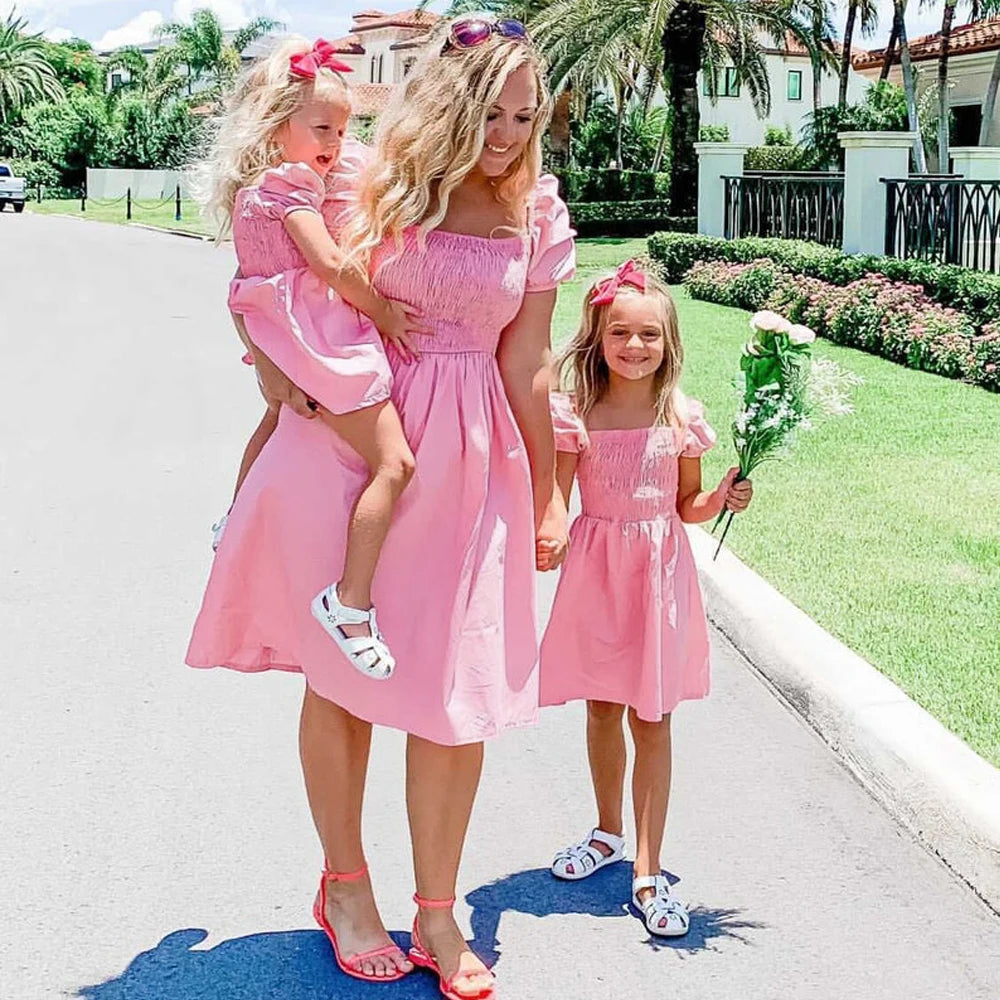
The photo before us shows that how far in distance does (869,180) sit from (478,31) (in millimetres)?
14551

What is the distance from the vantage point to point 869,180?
A: 55.5 ft

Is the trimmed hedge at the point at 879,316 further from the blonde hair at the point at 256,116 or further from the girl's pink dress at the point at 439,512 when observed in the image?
the blonde hair at the point at 256,116

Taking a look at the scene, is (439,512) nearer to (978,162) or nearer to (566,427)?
(566,427)

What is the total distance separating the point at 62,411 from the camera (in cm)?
1181

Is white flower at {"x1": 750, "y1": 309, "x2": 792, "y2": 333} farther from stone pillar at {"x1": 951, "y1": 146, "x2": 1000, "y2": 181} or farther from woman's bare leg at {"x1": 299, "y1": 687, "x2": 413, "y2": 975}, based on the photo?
stone pillar at {"x1": 951, "y1": 146, "x2": 1000, "y2": 181}

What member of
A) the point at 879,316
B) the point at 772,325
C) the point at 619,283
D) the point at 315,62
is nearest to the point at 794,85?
the point at 879,316

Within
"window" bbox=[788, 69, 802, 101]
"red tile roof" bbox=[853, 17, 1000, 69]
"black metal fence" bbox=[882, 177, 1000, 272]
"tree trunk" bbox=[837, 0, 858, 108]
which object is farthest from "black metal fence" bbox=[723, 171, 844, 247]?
"window" bbox=[788, 69, 802, 101]

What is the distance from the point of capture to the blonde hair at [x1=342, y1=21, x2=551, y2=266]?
315cm

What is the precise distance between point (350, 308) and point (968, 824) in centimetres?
211

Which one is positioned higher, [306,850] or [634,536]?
[634,536]

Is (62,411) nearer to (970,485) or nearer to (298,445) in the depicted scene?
(970,485)

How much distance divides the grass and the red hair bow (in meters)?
40.6

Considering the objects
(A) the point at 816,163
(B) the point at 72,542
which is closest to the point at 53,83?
(A) the point at 816,163

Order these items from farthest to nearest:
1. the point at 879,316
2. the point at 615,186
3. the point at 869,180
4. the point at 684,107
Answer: the point at 615,186
the point at 684,107
the point at 869,180
the point at 879,316
